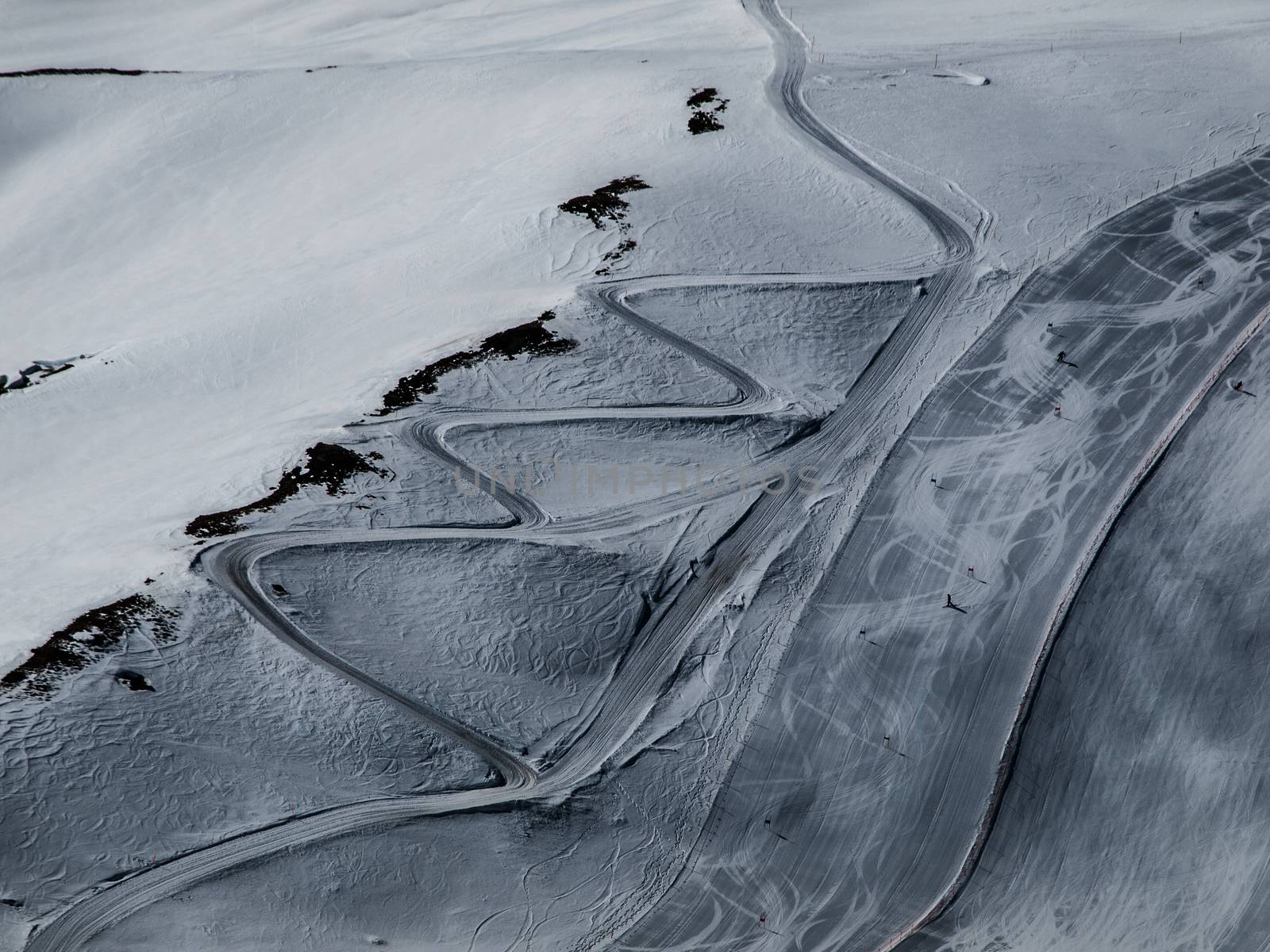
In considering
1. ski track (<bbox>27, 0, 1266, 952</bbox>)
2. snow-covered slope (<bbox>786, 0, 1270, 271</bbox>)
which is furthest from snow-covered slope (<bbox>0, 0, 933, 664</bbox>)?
snow-covered slope (<bbox>786, 0, 1270, 271</bbox>)

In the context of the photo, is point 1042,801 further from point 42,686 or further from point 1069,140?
point 1069,140

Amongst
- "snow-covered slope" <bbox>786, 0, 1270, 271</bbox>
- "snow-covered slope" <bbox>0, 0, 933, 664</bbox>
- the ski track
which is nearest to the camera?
the ski track

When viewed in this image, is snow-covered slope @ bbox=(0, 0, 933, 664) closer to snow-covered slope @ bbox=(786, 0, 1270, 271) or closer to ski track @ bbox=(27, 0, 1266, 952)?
ski track @ bbox=(27, 0, 1266, 952)

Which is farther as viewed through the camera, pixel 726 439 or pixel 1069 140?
pixel 1069 140

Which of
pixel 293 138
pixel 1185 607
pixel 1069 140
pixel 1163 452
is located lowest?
pixel 1185 607

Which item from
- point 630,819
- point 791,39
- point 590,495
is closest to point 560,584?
point 590,495

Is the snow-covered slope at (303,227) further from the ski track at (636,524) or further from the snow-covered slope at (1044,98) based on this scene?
the snow-covered slope at (1044,98)

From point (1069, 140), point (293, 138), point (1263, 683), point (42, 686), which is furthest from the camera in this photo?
point (293, 138)
